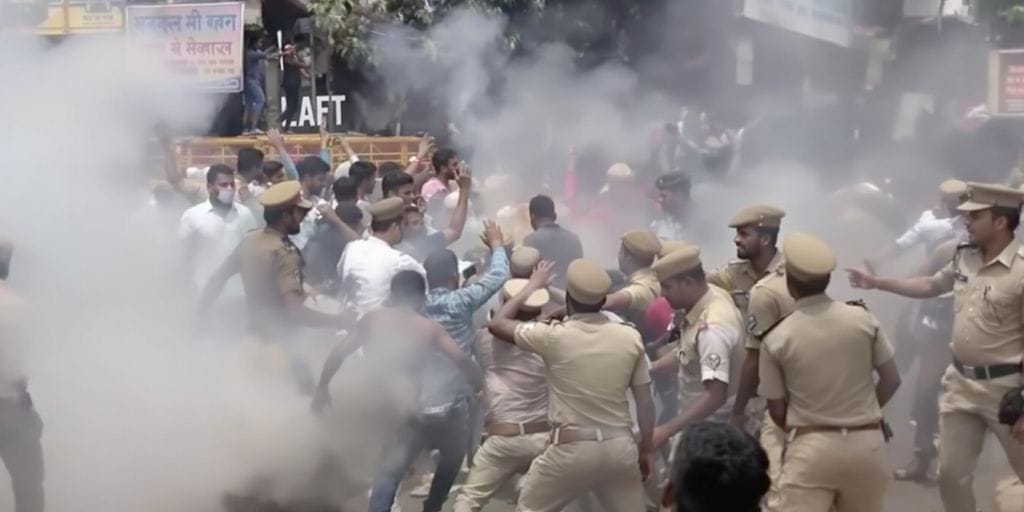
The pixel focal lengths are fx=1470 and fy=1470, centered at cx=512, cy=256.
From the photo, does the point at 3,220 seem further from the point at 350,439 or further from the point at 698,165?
the point at 698,165

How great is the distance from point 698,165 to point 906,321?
6.54 meters

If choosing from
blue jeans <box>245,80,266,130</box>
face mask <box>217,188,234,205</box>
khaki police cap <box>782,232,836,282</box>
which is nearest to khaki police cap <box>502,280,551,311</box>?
khaki police cap <box>782,232,836,282</box>

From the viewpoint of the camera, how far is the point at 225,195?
24.8 feet

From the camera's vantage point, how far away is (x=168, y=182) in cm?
809

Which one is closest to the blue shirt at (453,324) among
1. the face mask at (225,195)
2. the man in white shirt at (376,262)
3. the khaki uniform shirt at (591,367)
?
the man in white shirt at (376,262)

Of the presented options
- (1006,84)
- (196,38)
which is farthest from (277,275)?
(1006,84)

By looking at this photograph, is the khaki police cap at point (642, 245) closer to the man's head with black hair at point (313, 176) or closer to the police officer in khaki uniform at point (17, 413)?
the man's head with black hair at point (313, 176)

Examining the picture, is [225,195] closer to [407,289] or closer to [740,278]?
[407,289]

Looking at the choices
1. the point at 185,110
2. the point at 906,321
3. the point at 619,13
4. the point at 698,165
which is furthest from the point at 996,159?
the point at 185,110

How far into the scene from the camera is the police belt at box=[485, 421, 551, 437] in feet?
18.5

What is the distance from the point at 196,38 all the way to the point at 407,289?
15.6 feet

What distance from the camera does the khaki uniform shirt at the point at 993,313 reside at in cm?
Result: 533

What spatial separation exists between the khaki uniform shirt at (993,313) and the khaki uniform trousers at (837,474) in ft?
2.67

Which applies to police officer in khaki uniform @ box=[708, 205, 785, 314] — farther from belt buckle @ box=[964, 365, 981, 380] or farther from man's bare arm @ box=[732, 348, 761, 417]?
belt buckle @ box=[964, 365, 981, 380]
